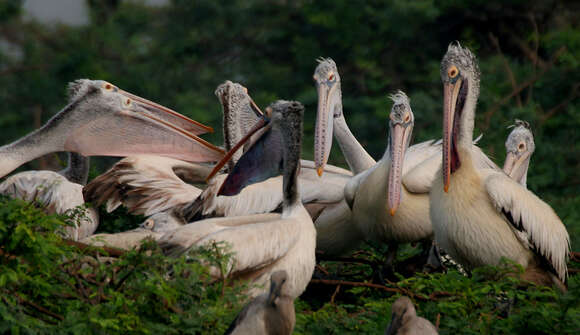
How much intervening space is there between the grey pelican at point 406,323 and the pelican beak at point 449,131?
1437 mm

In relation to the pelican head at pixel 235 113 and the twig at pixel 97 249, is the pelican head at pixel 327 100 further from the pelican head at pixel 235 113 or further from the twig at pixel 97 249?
the twig at pixel 97 249

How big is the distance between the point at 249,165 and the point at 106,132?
133cm

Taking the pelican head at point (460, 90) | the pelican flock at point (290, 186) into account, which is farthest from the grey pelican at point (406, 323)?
the pelican head at point (460, 90)

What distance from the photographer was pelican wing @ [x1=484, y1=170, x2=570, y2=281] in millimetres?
4512

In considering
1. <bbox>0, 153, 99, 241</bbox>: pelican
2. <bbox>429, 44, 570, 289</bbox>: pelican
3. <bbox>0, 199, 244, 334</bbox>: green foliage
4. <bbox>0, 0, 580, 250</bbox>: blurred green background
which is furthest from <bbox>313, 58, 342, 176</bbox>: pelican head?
<bbox>0, 0, 580, 250</bbox>: blurred green background

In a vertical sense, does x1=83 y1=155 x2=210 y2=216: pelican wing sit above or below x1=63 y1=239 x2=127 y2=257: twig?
above

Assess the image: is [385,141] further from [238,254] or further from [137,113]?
[238,254]

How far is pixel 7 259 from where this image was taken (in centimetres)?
339

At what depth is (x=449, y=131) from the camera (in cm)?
478

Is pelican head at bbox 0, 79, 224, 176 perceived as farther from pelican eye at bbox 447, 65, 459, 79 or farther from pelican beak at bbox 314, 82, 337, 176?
pelican eye at bbox 447, 65, 459, 79

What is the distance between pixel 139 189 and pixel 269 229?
1.61 meters

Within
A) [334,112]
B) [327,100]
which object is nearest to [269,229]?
[327,100]

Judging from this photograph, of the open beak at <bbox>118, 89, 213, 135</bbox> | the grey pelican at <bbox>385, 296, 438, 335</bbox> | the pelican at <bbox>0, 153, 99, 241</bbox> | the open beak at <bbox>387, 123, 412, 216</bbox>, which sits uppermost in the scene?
the open beak at <bbox>118, 89, 213, 135</bbox>

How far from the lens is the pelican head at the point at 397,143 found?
15.9 ft
